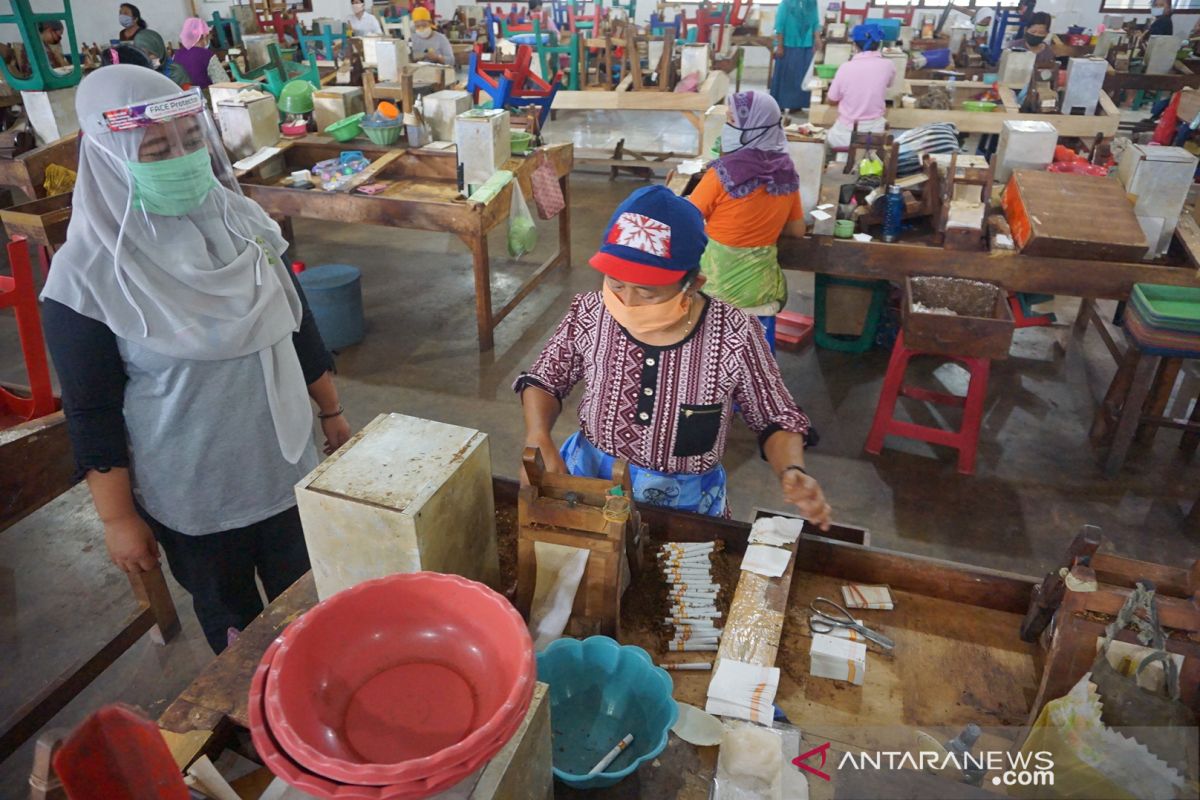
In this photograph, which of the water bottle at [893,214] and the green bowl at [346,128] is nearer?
the water bottle at [893,214]

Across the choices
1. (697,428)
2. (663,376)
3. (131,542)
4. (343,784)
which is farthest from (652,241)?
(131,542)

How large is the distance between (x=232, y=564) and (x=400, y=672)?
115cm

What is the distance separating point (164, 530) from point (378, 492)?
1.01 m

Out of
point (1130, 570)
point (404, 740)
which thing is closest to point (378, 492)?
point (404, 740)

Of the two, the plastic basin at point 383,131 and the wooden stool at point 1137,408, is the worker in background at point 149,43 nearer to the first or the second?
the plastic basin at point 383,131

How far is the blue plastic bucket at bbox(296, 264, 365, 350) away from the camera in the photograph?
4680mm

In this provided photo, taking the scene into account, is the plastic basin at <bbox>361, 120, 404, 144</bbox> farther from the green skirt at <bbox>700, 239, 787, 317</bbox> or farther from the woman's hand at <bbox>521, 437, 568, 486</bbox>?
the woman's hand at <bbox>521, 437, 568, 486</bbox>

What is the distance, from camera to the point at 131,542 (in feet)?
5.95

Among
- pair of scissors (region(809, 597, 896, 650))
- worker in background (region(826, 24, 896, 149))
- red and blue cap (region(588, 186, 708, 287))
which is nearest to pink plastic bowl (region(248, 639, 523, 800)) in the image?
pair of scissors (region(809, 597, 896, 650))

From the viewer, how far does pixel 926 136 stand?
4.87 meters

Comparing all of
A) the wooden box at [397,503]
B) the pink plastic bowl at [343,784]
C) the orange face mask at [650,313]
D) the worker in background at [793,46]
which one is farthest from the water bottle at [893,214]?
the worker in background at [793,46]

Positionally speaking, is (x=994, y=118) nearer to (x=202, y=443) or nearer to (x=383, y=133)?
(x=383, y=133)

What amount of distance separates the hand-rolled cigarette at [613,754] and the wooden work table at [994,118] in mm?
5890

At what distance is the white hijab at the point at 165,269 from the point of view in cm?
159
